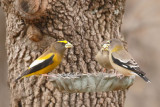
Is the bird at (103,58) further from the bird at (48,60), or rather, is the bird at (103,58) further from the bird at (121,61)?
the bird at (48,60)

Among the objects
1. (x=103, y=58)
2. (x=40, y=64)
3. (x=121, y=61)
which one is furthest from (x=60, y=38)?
(x=121, y=61)

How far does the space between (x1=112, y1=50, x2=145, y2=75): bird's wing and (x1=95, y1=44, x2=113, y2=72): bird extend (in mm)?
297

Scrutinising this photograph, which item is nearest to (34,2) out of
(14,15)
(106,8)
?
(14,15)

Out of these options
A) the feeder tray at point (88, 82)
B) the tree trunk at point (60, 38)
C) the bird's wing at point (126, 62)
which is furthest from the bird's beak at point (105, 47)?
the feeder tray at point (88, 82)

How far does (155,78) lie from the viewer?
14.0 metres

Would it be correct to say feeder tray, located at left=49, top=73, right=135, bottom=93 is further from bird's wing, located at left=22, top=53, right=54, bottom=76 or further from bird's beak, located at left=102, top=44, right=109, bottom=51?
bird's beak, located at left=102, top=44, right=109, bottom=51

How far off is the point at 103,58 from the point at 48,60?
2.60 ft

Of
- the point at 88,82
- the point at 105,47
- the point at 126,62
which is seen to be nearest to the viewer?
the point at 88,82

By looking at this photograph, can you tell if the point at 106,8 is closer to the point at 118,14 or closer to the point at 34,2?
the point at 118,14

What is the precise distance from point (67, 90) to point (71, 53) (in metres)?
1.36

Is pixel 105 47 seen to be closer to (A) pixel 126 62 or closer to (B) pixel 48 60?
(A) pixel 126 62

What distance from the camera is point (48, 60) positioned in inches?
238

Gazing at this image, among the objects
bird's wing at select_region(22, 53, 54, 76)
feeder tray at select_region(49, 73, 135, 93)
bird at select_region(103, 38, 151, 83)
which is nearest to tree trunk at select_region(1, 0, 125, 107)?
bird at select_region(103, 38, 151, 83)

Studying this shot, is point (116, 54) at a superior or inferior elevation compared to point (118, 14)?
inferior
